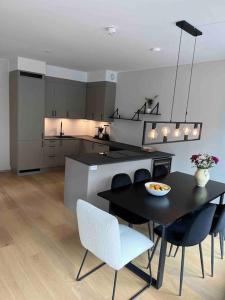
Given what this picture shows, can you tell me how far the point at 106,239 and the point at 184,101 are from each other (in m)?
3.47

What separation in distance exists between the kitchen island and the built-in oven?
0.42 metres

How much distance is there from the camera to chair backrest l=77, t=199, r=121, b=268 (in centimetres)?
179

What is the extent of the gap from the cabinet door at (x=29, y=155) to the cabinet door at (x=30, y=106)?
15 centimetres

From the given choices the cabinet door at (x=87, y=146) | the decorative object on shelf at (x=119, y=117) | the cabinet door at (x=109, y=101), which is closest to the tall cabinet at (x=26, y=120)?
the cabinet door at (x=87, y=146)

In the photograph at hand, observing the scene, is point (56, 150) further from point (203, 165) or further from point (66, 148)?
point (203, 165)

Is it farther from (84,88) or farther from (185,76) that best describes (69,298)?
(84,88)

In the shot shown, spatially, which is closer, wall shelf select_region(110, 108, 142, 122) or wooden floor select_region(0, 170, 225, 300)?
wooden floor select_region(0, 170, 225, 300)

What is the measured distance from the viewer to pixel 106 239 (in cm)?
184

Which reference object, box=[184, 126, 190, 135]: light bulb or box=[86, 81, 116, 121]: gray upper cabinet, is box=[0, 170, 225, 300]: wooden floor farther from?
box=[86, 81, 116, 121]: gray upper cabinet

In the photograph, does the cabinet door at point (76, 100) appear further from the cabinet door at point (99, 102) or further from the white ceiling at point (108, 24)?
the white ceiling at point (108, 24)

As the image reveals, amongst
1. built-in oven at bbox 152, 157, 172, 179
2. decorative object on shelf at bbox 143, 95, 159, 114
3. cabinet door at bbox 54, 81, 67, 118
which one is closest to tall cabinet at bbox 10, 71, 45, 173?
cabinet door at bbox 54, 81, 67, 118

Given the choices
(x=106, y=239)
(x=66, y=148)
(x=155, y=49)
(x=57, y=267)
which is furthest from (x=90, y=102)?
(x=106, y=239)

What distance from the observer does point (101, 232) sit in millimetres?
1853

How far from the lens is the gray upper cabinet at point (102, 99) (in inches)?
225
